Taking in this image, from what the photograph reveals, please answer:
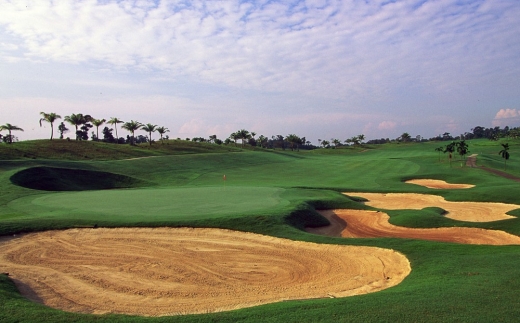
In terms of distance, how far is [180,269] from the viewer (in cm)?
1361

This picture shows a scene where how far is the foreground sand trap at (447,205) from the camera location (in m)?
23.3

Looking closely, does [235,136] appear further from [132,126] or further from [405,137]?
[405,137]

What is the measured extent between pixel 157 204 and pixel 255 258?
12.1 m

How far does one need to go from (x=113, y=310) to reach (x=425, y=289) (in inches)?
320

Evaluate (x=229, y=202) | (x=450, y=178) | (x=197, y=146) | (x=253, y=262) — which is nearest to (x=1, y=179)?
(x=229, y=202)

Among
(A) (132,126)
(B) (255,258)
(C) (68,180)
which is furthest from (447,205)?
(A) (132,126)

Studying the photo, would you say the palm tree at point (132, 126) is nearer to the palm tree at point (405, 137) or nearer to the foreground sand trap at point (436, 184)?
the foreground sand trap at point (436, 184)

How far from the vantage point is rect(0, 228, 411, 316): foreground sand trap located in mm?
10992

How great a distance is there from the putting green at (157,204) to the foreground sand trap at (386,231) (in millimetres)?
3656

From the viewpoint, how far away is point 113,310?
1011cm

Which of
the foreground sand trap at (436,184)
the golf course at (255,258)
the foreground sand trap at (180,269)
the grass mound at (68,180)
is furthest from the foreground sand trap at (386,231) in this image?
the grass mound at (68,180)

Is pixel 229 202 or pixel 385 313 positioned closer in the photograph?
pixel 385 313

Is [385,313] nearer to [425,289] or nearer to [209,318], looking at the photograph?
[425,289]

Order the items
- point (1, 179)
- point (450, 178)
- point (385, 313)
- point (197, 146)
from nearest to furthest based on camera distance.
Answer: point (385, 313) < point (1, 179) < point (450, 178) < point (197, 146)
